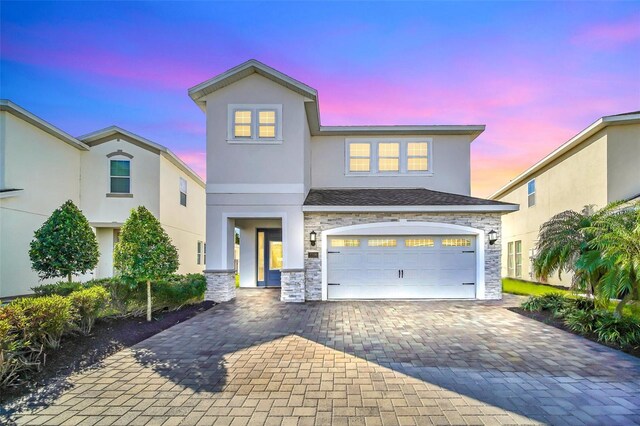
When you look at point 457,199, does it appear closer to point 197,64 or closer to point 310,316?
point 310,316

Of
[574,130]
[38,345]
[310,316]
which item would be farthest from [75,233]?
[574,130]

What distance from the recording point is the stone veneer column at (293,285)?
11.0m

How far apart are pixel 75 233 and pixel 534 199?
67.5ft

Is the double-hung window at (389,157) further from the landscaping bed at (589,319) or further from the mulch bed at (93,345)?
the mulch bed at (93,345)

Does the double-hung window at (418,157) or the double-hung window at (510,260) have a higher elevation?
the double-hung window at (418,157)

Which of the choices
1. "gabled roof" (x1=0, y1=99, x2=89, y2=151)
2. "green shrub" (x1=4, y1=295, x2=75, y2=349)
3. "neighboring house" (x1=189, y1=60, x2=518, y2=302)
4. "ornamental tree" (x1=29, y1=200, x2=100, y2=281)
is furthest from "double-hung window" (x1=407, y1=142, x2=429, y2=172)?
"gabled roof" (x1=0, y1=99, x2=89, y2=151)

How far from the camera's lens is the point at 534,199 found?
1773cm

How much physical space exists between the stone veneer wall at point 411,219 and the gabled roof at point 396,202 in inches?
13.3

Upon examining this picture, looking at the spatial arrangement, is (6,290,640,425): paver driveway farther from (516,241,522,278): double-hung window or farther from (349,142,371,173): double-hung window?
(516,241,522,278): double-hung window

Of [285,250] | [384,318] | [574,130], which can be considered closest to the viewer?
[384,318]

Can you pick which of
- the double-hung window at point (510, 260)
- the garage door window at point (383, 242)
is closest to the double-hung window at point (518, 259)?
the double-hung window at point (510, 260)

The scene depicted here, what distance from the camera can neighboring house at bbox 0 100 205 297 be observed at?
11266 mm

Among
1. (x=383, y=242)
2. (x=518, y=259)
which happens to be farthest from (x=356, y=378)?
(x=518, y=259)

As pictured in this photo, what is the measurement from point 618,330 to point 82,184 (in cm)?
1833
